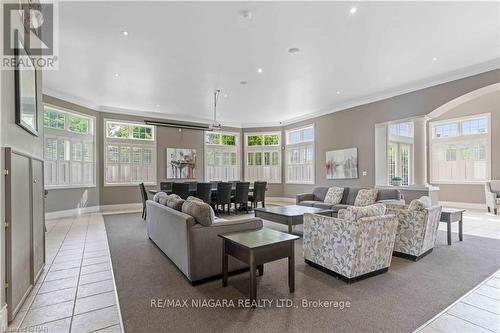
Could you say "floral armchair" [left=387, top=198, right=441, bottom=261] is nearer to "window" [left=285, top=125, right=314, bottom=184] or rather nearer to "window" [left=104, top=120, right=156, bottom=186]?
"window" [left=285, top=125, right=314, bottom=184]

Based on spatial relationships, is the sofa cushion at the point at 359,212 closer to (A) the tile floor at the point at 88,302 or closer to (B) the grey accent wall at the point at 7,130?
(A) the tile floor at the point at 88,302

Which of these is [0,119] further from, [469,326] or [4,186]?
[469,326]

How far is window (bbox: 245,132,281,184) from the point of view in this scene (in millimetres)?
11062

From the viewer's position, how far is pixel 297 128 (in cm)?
1033

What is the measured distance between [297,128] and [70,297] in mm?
9089

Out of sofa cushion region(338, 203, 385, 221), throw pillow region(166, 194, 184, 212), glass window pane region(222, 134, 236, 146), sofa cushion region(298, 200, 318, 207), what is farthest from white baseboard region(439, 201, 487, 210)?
throw pillow region(166, 194, 184, 212)

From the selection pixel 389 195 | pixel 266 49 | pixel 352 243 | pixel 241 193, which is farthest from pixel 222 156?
pixel 352 243

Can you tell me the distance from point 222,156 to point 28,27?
27.1 feet

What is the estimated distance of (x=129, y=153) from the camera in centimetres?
881

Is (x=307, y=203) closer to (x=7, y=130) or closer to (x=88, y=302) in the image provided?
(x=88, y=302)

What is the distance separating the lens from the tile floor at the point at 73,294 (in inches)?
84.5

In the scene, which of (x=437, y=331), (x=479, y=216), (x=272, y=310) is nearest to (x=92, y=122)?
(x=272, y=310)

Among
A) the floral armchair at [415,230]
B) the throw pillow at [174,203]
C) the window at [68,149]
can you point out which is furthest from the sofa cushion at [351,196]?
the window at [68,149]

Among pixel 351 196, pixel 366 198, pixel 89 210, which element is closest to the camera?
pixel 366 198
